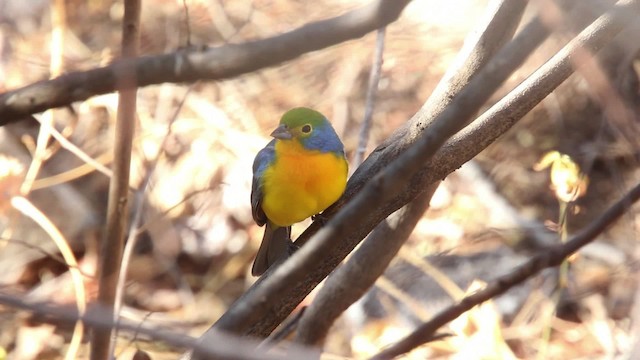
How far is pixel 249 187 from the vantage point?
5.43 meters

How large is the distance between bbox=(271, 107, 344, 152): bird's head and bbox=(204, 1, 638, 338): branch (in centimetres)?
34

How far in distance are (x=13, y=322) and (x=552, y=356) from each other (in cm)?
296

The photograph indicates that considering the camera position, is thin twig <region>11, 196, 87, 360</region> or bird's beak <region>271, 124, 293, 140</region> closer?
bird's beak <region>271, 124, 293, 140</region>

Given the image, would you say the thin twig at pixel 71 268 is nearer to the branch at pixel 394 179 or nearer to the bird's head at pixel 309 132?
the bird's head at pixel 309 132

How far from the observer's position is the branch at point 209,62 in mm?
1217

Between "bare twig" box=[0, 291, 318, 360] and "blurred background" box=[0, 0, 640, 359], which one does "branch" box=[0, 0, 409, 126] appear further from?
"blurred background" box=[0, 0, 640, 359]

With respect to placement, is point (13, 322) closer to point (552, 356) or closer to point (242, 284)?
point (242, 284)

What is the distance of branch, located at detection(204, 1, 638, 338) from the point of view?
118cm

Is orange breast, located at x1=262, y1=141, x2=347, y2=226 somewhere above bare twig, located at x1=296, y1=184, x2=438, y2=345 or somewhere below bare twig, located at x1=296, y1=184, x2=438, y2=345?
above

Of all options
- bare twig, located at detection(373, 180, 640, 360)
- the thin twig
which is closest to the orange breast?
the thin twig

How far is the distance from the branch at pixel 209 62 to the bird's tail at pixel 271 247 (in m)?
1.73

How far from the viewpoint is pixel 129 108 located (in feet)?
7.65

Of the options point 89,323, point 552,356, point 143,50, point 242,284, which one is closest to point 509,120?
point 89,323

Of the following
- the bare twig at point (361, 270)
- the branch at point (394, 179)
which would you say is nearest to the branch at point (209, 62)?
the branch at point (394, 179)
